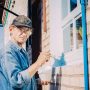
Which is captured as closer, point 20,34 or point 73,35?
point 20,34

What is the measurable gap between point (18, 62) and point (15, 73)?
0.16 meters

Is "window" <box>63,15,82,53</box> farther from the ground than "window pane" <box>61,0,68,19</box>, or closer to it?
closer to it

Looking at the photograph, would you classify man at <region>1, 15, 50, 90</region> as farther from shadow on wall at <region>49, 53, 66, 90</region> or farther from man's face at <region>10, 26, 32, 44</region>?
shadow on wall at <region>49, 53, 66, 90</region>

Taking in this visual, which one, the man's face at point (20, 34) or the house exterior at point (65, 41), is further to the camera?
the man's face at point (20, 34)

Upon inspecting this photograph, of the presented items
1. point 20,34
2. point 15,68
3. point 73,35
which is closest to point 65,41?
point 73,35

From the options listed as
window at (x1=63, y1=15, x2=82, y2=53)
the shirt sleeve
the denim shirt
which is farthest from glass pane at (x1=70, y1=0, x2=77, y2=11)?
the shirt sleeve

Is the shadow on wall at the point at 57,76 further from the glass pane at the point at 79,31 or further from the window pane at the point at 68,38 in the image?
the glass pane at the point at 79,31

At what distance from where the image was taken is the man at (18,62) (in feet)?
8.96

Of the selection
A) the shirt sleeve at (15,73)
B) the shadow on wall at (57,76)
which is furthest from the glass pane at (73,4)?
the shirt sleeve at (15,73)

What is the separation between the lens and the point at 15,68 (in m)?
2.73

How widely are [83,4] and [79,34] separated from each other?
0.62 meters

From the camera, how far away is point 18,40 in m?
2.91

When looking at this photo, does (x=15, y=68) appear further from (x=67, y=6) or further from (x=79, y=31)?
(x=67, y=6)

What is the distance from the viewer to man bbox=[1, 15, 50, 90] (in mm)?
2732
